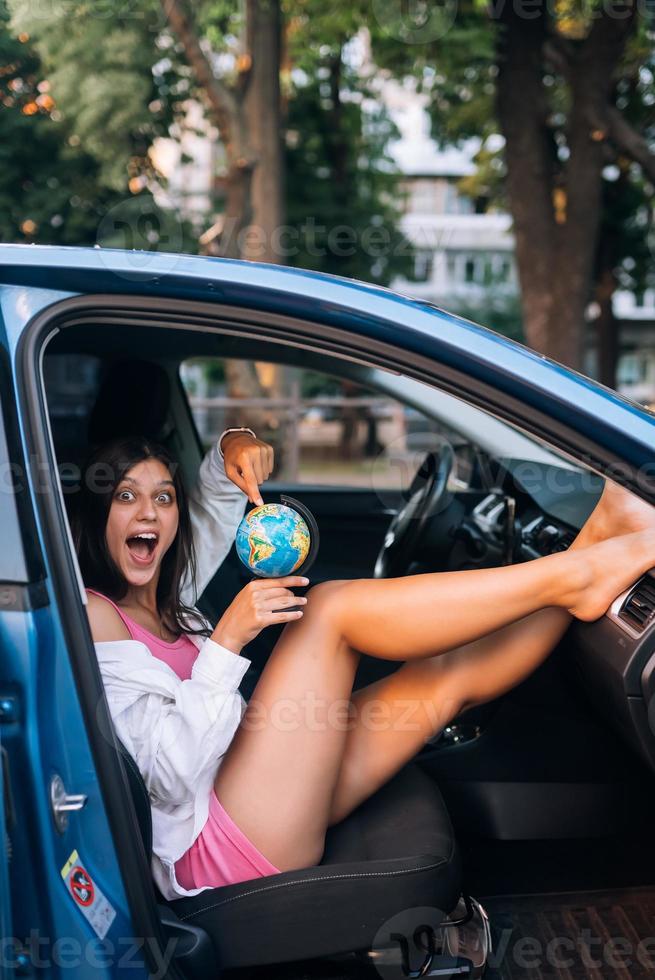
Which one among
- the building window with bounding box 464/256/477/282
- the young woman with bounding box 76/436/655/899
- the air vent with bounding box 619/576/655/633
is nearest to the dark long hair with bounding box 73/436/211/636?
the young woman with bounding box 76/436/655/899

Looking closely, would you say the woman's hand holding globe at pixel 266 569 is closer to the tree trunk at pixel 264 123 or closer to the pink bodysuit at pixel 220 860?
the pink bodysuit at pixel 220 860

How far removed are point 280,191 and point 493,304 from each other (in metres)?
19.7

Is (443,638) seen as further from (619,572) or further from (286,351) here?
(286,351)

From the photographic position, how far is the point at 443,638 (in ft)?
5.41

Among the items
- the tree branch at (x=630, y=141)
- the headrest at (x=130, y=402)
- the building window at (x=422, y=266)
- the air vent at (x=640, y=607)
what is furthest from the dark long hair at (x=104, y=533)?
the building window at (x=422, y=266)

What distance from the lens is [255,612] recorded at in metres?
1.58

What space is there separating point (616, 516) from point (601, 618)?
233 mm

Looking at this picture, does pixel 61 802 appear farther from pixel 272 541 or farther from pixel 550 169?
pixel 550 169

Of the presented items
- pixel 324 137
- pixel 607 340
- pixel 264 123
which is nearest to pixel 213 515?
pixel 264 123

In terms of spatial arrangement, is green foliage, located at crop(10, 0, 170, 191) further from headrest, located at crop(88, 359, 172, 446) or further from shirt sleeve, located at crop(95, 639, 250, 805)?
shirt sleeve, located at crop(95, 639, 250, 805)

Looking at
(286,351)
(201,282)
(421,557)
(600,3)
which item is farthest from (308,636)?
(600,3)

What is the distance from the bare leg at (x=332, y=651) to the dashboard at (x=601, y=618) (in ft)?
0.25

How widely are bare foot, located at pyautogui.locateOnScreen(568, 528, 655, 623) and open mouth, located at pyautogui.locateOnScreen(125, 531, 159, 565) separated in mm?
799

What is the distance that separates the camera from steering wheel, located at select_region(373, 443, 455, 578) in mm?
2898
